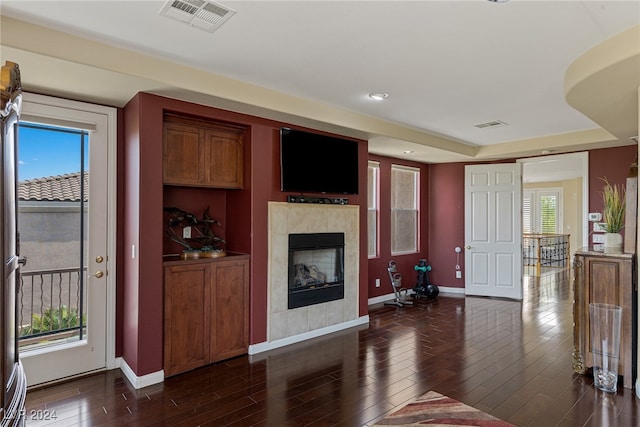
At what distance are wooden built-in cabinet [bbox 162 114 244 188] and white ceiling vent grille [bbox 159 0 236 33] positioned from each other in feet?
4.15

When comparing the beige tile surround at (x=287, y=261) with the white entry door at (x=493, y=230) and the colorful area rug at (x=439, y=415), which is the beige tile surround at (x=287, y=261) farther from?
the white entry door at (x=493, y=230)

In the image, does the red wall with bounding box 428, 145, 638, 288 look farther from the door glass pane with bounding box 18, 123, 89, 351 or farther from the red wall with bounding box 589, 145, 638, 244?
the door glass pane with bounding box 18, 123, 89, 351

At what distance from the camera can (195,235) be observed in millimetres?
3926

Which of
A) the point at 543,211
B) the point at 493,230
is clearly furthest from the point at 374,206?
the point at 543,211

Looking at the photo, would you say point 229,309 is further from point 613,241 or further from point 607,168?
point 607,168

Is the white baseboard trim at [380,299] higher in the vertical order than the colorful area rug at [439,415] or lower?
higher

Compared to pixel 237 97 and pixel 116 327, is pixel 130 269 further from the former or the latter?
pixel 237 97

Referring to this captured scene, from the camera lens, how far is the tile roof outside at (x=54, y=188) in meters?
3.09

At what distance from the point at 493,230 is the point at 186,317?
17.7 feet

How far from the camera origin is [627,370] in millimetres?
3055

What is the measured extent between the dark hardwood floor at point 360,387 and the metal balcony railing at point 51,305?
45cm

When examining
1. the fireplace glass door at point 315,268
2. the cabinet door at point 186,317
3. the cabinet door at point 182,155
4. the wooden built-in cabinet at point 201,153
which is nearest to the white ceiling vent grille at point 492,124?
the fireplace glass door at point 315,268

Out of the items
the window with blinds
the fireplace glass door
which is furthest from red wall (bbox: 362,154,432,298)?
the window with blinds

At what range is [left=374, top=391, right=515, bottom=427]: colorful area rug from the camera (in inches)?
99.0
